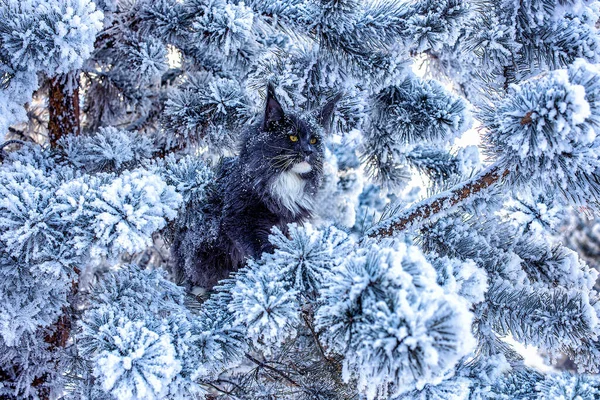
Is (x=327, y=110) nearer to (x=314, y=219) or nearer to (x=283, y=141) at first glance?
(x=283, y=141)

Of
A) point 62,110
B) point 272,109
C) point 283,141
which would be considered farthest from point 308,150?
point 62,110

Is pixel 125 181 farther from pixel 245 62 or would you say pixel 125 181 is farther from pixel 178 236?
pixel 245 62

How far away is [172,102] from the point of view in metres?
2.30

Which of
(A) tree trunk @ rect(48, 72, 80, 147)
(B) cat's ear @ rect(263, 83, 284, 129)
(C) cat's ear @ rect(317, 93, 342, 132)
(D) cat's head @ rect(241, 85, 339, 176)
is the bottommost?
(A) tree trunk @ rect(48, 72, 80, 147)

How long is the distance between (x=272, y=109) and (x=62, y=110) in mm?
1203

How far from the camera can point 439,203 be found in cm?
166

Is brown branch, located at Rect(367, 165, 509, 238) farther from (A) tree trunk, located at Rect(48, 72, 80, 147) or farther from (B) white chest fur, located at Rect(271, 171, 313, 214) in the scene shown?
(A) tree trunk, located at Rect(48, 72, 80, 147)

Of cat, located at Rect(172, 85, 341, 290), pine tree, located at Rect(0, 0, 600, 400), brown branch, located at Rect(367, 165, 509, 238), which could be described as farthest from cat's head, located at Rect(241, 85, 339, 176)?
brown branch, located at Rect(367, 165, 509, 238)

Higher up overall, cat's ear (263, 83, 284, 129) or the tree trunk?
cat's ear (263, 83, 284, 129)

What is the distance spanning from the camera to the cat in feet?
6.40

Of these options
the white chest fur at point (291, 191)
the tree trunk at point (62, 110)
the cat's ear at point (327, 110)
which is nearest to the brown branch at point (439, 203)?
the white chest fur at point (291, 191)

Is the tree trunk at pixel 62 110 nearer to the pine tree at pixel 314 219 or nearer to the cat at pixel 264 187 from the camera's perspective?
the pine tree at pixel 314 219

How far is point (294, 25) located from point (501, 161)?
3.25 ft

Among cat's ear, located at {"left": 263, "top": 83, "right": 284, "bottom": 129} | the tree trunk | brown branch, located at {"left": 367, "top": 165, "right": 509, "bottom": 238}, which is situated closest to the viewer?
brown branch, located at {"left": 367, "top": 165, "right": 509, "bottom": 238}
